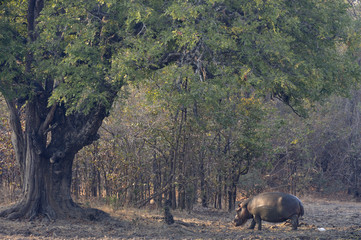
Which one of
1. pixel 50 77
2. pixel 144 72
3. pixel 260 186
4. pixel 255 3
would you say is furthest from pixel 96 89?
pixel 260 186

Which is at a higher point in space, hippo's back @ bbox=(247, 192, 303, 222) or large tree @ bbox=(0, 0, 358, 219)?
large tree @ bbox=(0, 0, 358, 219)

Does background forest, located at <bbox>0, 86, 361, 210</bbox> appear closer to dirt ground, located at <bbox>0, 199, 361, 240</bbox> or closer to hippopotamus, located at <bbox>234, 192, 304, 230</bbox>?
dirt ground, located at <bbox>0, 199, 361, 240</bbox>

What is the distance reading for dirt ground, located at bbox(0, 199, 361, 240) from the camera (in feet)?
32.5

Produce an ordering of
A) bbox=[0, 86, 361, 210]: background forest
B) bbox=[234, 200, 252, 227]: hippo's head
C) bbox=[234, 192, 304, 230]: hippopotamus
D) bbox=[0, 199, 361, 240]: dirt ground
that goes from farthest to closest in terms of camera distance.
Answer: bbox=[0, 86, 361, 210]: background forest < bbox=[234, 200, 252, 227]: hippo's head < bbox=[234, 192, 304, 230]: hippopotamus < bbox=[0, 199, 361, 240]: dirt ground

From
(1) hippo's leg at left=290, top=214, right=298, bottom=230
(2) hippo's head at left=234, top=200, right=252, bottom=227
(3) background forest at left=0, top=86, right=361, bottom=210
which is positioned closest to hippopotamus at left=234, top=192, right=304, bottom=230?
(1) hippo's leg at left=290, top=214, right=298, bottom=230

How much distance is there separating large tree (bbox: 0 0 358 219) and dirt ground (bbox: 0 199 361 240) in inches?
36.7

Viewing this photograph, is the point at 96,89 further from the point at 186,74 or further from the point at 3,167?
the point at 3,167

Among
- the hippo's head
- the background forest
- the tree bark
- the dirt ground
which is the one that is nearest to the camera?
the dirt ground

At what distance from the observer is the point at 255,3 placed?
9.87 meters

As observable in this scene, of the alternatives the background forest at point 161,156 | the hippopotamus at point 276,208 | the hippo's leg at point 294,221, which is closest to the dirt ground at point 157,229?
the hippo's leg at point 294,221

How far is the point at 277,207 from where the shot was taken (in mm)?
11602

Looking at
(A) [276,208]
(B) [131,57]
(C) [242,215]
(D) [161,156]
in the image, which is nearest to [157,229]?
(C) [242,215]

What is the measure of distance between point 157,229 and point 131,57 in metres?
4.49

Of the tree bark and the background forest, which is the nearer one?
the tree bark
